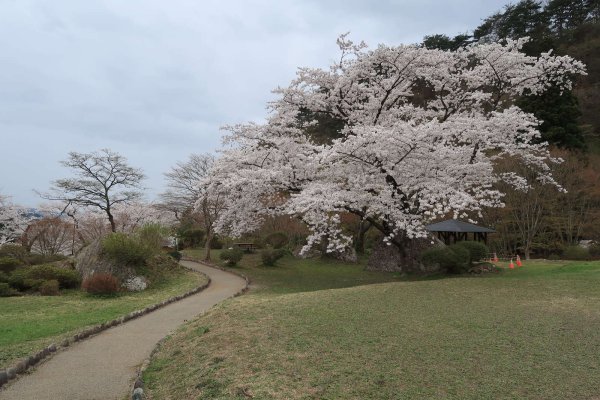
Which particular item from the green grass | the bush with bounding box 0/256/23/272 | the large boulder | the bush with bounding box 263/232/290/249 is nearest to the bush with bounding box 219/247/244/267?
the green grass

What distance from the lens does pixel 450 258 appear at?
1349cm

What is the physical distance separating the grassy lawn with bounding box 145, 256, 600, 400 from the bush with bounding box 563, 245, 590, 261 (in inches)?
474

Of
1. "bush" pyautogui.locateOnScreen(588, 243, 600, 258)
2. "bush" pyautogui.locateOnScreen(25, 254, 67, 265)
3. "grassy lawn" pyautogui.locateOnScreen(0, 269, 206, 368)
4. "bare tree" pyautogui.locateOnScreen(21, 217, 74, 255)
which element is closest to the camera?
"grassy lawn" pyautogui.locateOnScreen(0, 269, 206, 368)

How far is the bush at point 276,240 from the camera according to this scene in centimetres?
2777

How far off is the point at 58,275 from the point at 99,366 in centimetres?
921

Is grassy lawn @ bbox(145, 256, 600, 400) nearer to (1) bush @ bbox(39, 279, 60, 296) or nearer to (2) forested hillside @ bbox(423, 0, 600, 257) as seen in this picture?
(1) bush @ bbox(39, 279, 60, 296)

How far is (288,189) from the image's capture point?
15.6m

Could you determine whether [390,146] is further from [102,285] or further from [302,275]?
[102,285]

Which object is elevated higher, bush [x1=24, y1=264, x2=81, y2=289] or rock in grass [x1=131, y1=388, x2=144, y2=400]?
bush [x1=24, y1=264, x2=81, y2=289]

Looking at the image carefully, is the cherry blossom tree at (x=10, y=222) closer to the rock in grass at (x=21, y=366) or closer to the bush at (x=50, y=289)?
the bush at (x=50, y=289)

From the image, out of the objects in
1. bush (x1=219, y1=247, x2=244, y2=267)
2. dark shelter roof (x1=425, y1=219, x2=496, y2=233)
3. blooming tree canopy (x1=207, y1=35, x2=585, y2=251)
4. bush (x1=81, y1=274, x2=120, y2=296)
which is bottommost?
bush (x1=81, y1=274, x2=120, y2=296)

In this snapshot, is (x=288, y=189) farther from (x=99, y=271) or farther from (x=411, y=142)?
(x=99, y=271)

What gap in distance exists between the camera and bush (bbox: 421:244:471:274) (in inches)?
532

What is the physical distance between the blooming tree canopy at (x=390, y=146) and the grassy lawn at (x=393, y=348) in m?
3.12
